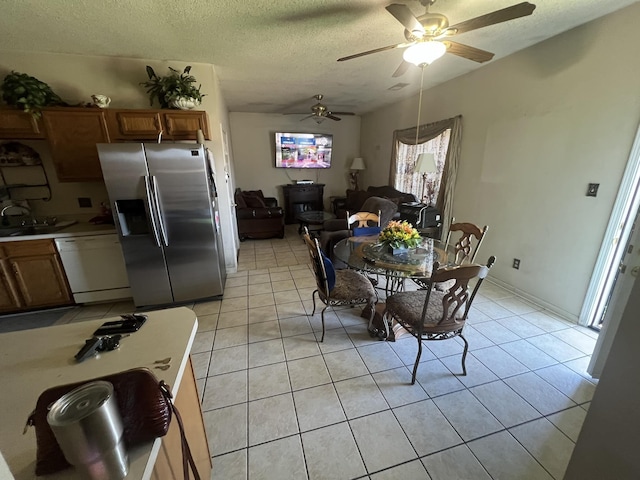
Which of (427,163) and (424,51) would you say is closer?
(424,51)

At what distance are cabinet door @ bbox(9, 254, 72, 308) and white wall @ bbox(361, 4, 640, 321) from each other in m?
4.88

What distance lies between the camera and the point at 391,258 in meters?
2.07

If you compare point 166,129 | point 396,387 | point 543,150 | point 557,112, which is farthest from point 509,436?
point 166,129

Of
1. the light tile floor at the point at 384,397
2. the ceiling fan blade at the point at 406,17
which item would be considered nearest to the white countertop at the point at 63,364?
the light tile floor at the point at 384,397

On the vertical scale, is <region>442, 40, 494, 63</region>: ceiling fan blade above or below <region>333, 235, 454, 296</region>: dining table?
above

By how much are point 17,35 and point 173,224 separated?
6.55 ft

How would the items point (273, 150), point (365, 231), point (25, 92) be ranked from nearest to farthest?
point (25, 92) < point (365, 231) < point (273, 150)

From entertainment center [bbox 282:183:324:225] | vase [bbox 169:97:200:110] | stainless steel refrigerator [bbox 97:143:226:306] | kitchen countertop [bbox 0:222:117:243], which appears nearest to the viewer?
stainless steel refrigerator [bbox 97:143:226:306]

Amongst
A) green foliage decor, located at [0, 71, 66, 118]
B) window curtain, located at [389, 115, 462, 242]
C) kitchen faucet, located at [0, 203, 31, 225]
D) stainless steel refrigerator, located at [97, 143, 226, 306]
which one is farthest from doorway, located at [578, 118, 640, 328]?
kitchen faucet, located at [0, 203, 31, 225]

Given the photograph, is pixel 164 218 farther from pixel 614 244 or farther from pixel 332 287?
pixel 614 244

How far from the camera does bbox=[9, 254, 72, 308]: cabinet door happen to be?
257 cm

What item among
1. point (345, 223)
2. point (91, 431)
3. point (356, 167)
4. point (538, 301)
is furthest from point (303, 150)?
point (91, 431)

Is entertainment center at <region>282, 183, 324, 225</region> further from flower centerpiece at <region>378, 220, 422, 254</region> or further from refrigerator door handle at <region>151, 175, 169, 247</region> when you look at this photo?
flower centerpiece at <region>378, 220, 422, 254</region>

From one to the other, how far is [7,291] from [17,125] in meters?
1.64
